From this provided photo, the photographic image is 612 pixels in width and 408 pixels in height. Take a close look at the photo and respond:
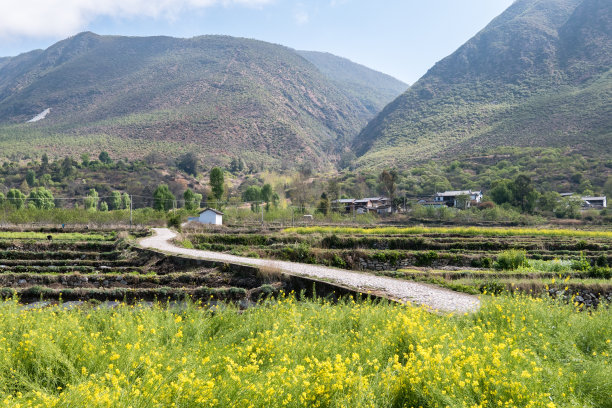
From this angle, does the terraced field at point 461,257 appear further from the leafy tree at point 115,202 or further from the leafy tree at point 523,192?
the leafy tree at point 115,202

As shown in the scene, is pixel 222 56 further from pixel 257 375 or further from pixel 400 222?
pixel 257 375

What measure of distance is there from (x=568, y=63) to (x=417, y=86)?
46695mm

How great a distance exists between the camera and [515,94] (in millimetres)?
118062

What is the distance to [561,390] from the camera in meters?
4.02

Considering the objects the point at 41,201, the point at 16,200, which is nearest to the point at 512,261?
the point at 41,201

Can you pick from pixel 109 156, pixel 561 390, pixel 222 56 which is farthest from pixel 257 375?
pixel 222 56

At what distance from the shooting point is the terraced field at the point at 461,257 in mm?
13430

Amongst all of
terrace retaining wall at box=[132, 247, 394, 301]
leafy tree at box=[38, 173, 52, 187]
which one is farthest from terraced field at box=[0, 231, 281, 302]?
leafy tree at box=[38, 173, 52, 187]

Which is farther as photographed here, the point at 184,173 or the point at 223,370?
the point at 184,173

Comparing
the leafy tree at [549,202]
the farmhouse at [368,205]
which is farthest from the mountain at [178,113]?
the leafy tree at [549,202]

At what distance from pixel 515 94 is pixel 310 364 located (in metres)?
133

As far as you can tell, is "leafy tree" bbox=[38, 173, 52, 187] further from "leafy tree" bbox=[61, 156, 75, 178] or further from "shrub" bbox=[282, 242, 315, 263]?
"shrub" bbox=[282, 242, 315, 263]

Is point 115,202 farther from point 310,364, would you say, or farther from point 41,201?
point 310,364

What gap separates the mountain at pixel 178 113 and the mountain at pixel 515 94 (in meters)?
29.5
